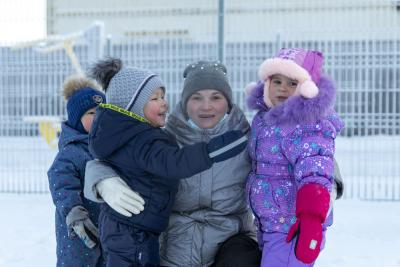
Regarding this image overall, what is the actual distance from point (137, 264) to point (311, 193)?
80cm

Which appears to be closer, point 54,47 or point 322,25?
point 322,25

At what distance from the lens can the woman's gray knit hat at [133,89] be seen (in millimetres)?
2391

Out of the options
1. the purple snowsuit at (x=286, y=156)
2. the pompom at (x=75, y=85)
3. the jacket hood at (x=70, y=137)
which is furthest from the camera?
the pompom at (x=75, y=85)

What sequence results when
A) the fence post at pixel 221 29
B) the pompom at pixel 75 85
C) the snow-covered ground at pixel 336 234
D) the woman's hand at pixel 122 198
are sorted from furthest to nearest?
1. the fence post at pixel 221 29
2. the snow-covered ground at pixel 336 234
3. the pompom at pixel 75 85
4. the woman's hand at pixel 122 198

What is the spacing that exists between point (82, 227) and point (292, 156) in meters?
1.05

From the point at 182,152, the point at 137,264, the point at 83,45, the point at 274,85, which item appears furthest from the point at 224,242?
the point at 83,45

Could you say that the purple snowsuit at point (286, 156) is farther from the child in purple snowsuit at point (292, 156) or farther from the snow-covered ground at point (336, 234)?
the snow-covered ground at point (336, 234)

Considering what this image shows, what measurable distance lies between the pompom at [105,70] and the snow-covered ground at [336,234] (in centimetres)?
267

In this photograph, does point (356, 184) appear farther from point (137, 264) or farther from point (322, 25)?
point (137, 264)

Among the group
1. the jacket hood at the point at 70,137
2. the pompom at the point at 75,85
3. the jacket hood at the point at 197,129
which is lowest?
the jacket hood at the point at 70,137

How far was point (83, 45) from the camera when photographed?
26.5ft

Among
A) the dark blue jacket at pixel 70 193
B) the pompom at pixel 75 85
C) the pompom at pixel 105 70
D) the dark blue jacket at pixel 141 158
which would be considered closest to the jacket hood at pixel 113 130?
the dark blue jacket at pixel 141 158

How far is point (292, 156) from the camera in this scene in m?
2.22

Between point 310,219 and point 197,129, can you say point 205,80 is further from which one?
point 310,219
